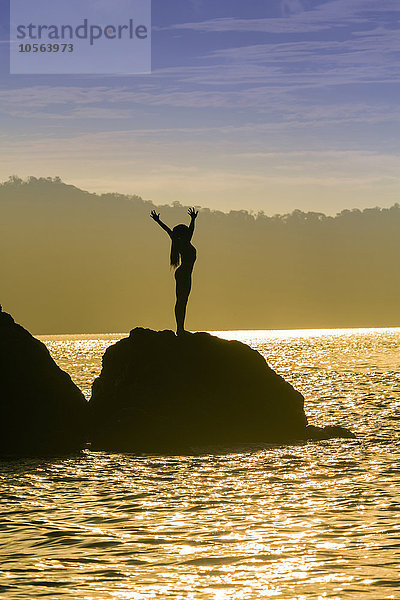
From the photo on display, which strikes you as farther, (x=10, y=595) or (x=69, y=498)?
(x=69, y=498)

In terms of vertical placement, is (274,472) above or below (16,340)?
below

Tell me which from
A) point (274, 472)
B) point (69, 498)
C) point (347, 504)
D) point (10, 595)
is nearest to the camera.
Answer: point (10, 595)

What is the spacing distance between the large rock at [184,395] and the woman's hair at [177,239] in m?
2.42

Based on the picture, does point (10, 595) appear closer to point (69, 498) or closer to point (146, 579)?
point (146, 579)

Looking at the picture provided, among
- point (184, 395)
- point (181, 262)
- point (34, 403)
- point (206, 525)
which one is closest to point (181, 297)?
point (181, 262)

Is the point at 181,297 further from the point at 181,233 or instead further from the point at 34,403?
the point at 34,403

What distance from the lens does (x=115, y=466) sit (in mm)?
23109

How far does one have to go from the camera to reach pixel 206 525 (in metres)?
15.7

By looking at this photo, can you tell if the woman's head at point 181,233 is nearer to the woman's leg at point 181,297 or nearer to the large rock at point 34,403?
the woman's leg at point 181,297

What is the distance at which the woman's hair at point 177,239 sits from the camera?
2614cm

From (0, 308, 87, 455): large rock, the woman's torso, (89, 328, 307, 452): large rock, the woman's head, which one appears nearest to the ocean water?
(89, 328, 307, 452): large rock

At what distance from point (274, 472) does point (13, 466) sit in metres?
7.43

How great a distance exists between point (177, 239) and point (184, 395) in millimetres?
4908

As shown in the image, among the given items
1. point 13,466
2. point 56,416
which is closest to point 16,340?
point 56,416
